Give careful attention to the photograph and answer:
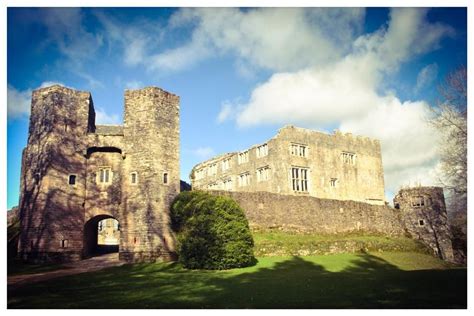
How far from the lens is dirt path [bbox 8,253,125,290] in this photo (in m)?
18.9

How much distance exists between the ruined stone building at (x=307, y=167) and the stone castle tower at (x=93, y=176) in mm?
15753

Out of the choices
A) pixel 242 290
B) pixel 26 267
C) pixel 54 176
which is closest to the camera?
pixel 242 290

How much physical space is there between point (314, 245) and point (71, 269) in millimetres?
16925

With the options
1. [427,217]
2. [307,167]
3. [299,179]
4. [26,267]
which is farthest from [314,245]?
[26,267]

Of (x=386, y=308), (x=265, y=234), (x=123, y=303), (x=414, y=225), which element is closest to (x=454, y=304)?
(x=386, y=308)

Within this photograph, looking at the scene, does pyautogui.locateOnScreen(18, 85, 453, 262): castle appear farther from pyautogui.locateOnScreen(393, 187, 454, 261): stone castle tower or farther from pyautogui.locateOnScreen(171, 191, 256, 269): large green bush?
pyautogui.locateOnScreen(393, 187, 454, 261): stone castle tower

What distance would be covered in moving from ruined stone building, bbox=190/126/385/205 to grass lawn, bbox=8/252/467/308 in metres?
20.2

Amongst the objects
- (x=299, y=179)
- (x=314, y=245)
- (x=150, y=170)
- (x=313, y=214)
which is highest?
(x=150, y=170)

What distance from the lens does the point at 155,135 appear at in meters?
27.7

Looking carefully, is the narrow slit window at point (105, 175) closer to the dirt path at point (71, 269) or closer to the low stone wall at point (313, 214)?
the dirt path at point (71, 269)

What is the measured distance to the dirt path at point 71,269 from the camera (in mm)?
18852

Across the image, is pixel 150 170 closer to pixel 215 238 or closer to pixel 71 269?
pixel 215 238

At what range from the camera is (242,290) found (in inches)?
561

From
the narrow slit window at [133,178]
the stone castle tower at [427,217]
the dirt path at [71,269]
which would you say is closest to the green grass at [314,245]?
the stone castle tower at [427,217]
